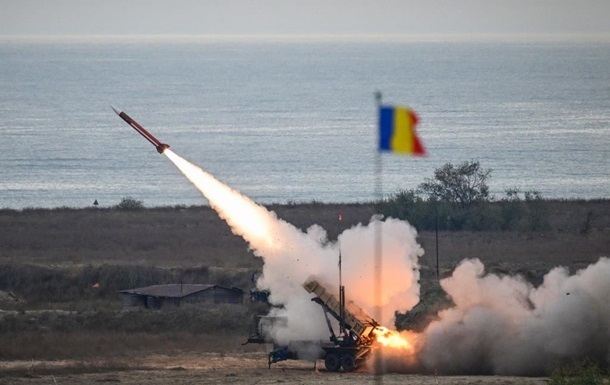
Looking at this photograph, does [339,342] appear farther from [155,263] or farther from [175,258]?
[175,258]

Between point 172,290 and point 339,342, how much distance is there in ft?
41.6

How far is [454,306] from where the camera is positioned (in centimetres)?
4225

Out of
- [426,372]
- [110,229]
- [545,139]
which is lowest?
[426,372]

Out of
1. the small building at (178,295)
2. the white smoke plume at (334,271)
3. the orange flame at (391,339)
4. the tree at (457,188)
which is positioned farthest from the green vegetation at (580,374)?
the tree at (457,188)

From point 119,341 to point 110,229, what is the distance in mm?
27903

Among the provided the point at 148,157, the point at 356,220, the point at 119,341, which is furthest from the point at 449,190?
the point at 148,157

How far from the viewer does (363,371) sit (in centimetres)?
3978

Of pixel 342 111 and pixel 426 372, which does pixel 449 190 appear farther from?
pixel 342 111

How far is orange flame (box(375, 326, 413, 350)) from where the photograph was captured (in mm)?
40094

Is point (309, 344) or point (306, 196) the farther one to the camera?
point (306, 196)

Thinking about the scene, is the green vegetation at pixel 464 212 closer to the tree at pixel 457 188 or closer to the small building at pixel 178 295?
the tree at pixel 457 188

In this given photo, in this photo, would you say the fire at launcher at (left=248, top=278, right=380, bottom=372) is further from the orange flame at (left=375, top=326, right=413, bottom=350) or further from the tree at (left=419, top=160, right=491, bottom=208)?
the tree at (left=419, top=160, right=491, bottom=208)

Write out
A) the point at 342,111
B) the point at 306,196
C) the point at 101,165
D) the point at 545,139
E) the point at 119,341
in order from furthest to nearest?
1. the point at 342,111
2. the point at 545,139
3. the point at 101,165
4. the point at 306,196
5. the point at 119,341

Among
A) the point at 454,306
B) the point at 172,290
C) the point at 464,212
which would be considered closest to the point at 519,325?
the point at 454,306
